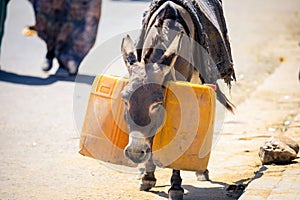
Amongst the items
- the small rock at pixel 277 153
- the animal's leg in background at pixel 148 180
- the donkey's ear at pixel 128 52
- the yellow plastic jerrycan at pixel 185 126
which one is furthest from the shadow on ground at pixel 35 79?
the yellow plastic jerrycan at pixel 185 126

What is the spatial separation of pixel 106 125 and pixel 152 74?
2.11ft

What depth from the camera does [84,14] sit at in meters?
12.5

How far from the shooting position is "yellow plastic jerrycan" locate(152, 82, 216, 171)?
580cm

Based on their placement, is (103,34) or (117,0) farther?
(117,0)

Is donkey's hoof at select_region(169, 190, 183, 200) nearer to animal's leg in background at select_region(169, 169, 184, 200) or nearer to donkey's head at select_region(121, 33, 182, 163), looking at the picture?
animal's leg in background at select_region(169, 169, 184, 200)

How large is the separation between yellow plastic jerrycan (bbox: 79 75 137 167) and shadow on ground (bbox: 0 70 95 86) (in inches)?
198

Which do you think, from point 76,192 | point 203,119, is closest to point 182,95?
point 203,119

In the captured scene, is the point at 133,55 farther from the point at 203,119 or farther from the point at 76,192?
the point at 76,192

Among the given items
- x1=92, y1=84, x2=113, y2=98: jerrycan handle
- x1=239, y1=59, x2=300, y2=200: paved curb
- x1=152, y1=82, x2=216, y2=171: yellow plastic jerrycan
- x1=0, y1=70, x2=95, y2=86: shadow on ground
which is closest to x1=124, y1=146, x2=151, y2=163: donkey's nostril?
x1=152, y1=82, x2=216, y2=171: yellow plastic jerrycan

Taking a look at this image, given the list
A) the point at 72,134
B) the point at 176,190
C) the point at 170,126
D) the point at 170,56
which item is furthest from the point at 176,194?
the point at 72,134

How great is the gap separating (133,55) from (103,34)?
942cm

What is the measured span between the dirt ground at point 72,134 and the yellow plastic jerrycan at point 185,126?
603 millimetres

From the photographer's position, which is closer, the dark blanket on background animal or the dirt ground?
the dark blanket on background animal

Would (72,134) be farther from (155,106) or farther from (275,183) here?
(275,183)
